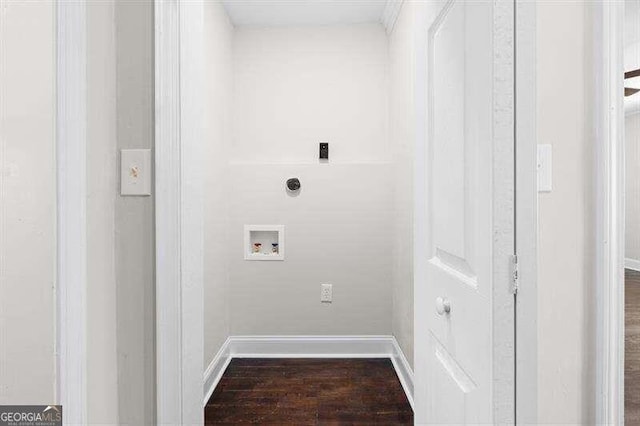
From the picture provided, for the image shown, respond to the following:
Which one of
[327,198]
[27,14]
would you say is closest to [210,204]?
[327,198]

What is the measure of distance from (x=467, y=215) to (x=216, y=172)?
1890mm

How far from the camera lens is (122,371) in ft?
3.16

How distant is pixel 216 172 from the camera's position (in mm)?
2396

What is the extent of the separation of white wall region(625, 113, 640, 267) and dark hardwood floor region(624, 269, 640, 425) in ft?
0.19

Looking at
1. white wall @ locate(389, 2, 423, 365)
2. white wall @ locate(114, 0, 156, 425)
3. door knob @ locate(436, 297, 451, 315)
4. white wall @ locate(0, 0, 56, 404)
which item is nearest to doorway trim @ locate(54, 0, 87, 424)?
white wall @ locate(0, 0, 56, 404)

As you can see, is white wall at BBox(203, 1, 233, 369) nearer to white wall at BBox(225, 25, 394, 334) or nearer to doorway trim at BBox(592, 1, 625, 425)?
white wall at BBox(225, 25, 394, 334)

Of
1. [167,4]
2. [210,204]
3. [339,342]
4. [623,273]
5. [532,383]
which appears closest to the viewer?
[532,383]

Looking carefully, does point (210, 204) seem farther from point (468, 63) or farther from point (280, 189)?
point (468, 63)

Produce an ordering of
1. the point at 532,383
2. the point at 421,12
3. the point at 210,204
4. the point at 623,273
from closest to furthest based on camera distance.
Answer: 1. the point at 532,383
2. the point at 623,273
3. the point at 421,12
4. the point at 210,204

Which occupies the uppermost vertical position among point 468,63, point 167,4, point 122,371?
point 167,4

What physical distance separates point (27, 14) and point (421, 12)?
106 centimetres

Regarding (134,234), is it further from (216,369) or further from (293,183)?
(293,183)

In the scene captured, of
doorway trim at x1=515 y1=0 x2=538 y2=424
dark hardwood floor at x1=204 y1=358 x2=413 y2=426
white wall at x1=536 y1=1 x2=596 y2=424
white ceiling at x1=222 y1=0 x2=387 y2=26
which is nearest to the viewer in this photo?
doorway trim at x1=515 y1=0 x2=538 y2=424

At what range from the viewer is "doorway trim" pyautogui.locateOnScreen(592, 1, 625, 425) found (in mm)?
866
